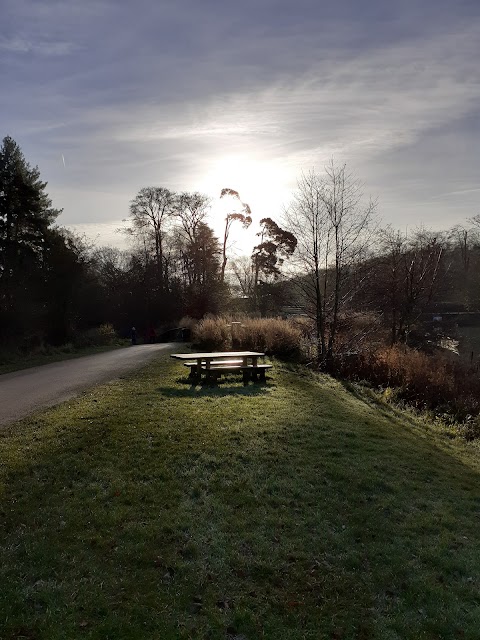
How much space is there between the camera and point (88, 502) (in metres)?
4.63

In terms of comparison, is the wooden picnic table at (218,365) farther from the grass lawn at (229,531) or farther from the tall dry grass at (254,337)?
the tall dry grass at (254,337)

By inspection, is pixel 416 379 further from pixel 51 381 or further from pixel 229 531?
pixel 229 531

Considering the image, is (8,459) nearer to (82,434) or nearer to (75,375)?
(82,434)

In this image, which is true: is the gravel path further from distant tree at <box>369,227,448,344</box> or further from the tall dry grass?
distant tree at <box>369,227,448,344</box>

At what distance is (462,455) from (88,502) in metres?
6.05

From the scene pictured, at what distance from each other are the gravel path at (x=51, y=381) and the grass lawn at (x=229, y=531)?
44.2 inches

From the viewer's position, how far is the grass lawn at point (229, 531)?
3.38 m

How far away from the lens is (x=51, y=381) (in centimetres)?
1073

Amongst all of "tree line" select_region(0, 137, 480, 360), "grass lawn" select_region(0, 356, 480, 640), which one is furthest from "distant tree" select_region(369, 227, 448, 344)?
"grass lawn" select_region(0, 356, 480, 640)

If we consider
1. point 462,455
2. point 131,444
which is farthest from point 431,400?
point 131,444

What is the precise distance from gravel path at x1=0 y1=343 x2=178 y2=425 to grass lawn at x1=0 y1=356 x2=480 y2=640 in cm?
112

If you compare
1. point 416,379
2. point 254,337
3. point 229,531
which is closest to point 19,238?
point 254,337

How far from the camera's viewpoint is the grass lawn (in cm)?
338

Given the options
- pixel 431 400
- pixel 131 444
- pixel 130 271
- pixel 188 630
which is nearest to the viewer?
pixel 188 630
